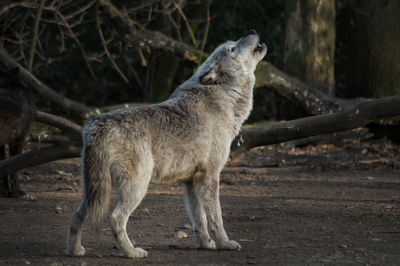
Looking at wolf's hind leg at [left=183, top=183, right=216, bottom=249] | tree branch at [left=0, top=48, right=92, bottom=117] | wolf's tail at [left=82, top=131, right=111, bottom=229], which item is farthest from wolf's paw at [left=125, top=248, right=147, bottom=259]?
tree branch at [left=0, top=48, right=92, bottom=117]

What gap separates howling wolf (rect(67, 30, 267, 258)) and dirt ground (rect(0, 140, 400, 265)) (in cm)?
35

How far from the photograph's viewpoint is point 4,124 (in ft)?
25.0

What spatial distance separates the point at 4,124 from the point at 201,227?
12.1 ft

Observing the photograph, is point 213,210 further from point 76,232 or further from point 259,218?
point 259,218

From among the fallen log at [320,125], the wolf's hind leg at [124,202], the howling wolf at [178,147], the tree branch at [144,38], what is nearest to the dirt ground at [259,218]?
the wolf's hind leg at [124,202]

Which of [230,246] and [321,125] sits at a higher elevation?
[321,125]

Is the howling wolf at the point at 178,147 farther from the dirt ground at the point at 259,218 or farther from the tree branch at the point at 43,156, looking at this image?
the tree branch at the point at 43,156

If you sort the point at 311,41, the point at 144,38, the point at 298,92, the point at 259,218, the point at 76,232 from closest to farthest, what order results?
1. the point at 76,232
2. the point at 259,218
3. the point at 144,38
4. the point at 298,92
5. the point at 311,41

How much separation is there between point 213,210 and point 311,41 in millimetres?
8755

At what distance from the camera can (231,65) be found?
575cm

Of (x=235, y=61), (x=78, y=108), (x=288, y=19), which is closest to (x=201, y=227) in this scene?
(x=235, y=61)

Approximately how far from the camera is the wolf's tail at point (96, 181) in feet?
15.3

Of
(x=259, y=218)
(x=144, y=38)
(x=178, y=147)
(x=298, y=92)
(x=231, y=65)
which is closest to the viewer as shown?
(x=178, y=147)

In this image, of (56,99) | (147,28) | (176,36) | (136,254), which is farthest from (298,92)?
(136,254)
